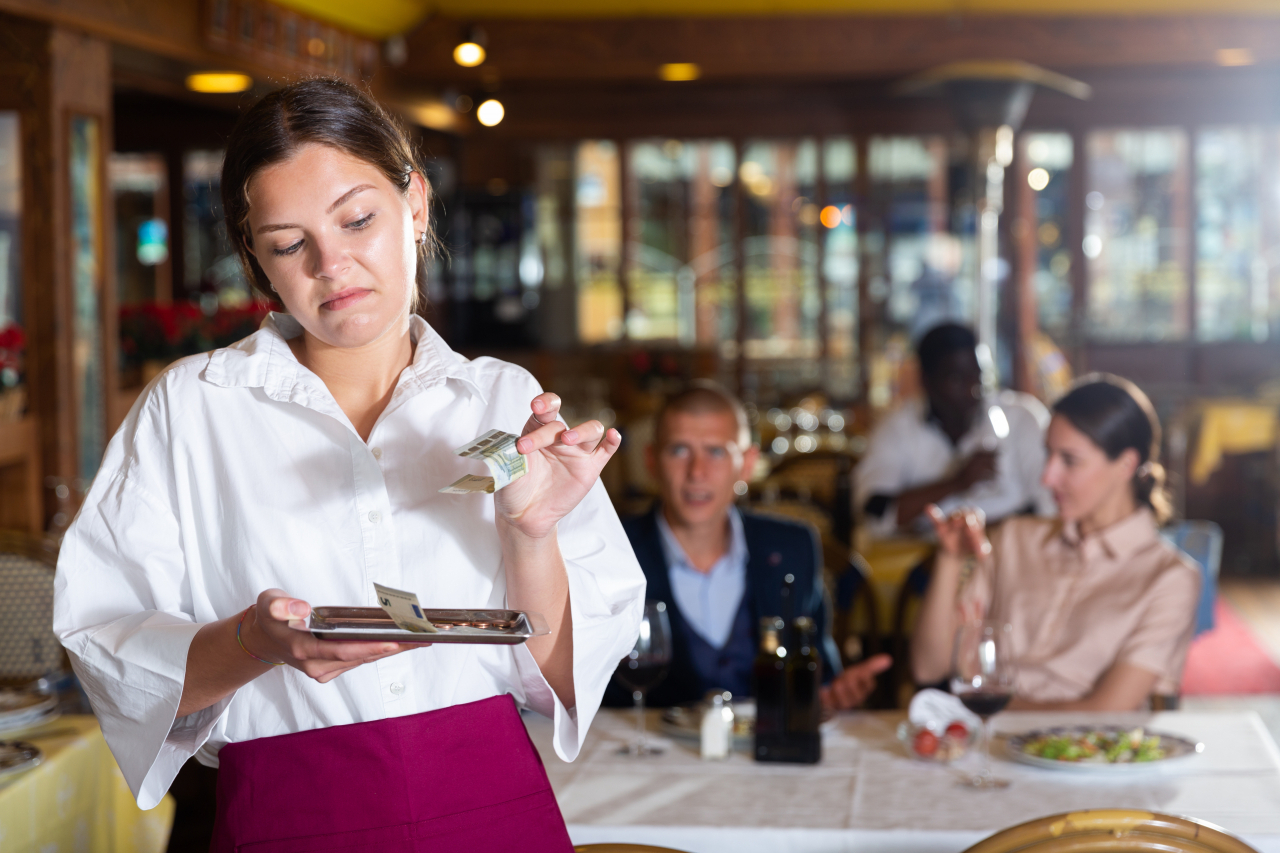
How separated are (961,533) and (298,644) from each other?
1.84 metres

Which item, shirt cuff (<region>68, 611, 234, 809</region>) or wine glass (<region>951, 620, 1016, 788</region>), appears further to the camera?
wine glass (<region>951, 620, 1016, 788</region>)

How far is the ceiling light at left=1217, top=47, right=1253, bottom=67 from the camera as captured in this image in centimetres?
743

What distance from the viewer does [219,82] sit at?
6078 mm

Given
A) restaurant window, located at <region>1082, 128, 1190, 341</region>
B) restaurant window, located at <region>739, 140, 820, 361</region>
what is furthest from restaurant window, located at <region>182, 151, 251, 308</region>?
restaurant window, located at <region>1082, 128, 1190, 341</region>

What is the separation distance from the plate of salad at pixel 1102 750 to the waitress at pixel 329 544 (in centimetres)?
98

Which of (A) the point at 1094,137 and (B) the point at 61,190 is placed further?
(A) the point at 1094,137

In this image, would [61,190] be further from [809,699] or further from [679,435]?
[809,699]

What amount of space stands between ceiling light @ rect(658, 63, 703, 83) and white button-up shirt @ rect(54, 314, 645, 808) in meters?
6.48

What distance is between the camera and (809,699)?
2.09m

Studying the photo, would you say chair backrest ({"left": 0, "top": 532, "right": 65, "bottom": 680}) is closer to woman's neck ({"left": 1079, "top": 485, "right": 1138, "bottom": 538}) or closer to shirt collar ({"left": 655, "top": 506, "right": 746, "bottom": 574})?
shirt collar ({"left": 655, "top": 506, "right": 746, "bottom": 574})

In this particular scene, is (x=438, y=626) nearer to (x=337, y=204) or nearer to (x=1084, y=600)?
(x=337, y=204)

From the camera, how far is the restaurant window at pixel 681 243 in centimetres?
861

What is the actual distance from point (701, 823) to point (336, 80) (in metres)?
1.13

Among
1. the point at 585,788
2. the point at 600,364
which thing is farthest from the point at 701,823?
the point at 600,364
